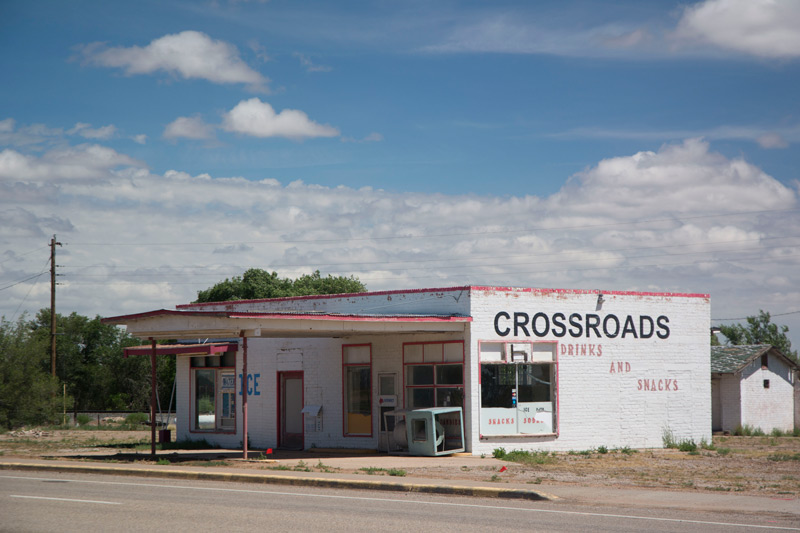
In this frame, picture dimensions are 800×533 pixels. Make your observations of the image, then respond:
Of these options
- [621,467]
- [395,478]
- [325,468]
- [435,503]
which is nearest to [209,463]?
[325,468]

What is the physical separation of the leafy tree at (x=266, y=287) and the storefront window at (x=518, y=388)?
4405 cm

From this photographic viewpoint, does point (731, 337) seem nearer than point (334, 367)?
No

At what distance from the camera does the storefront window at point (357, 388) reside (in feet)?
87.8

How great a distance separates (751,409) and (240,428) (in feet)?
77.3

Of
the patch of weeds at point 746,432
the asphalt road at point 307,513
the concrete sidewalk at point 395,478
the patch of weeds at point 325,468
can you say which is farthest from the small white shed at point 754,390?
the asphalt road at point 307,513

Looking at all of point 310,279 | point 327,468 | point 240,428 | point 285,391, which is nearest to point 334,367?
point 285,391

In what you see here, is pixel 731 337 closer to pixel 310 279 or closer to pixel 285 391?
pixel 310 279

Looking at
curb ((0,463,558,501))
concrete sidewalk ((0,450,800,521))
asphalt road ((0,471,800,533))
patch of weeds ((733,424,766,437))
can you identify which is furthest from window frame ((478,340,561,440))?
patch of weeds ((733,424,766,437))

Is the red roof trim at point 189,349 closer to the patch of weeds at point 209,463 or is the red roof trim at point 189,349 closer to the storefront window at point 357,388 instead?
the storefront window at point 357,388

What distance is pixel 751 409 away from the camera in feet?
132

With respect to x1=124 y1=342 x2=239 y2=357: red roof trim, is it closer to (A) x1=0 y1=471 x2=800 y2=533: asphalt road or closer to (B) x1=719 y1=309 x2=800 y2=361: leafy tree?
(A) x1=0 y1=471 x2=800 y2=533: asphalt road

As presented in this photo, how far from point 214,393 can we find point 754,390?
24495 mm

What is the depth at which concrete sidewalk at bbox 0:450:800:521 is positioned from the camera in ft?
47.9

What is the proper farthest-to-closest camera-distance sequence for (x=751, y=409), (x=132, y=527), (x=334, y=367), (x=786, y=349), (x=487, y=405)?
(x=786, y=349), (x=751, y=409), (x=334, y=367), (x=487, y=405), (x=132, y=527)
